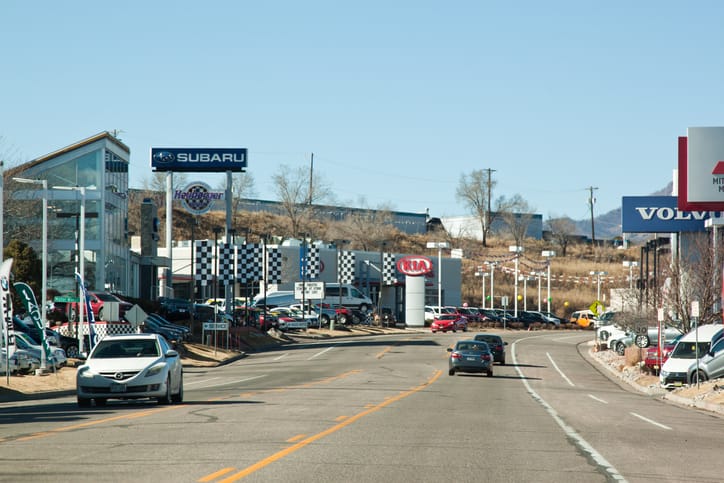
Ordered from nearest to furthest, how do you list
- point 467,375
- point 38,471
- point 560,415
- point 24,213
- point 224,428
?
1. point 38,471
2. point 224,428
3. point 560,415
4. point 467,375
5. point 24,213

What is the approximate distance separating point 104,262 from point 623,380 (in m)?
37.8

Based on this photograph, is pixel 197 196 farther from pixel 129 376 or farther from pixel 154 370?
pixel 129 376

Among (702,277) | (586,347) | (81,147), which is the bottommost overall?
(586,347)

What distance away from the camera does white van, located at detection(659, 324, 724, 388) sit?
33.6 meters

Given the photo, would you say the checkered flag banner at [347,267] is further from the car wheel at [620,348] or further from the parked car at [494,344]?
the parked car at [494,344]

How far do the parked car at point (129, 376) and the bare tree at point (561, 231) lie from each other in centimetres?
13100

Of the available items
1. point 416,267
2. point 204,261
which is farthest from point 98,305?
point 416,267

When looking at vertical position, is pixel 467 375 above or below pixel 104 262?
below

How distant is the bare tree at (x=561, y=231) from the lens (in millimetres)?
152212

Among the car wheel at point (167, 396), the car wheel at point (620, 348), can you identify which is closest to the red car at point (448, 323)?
the car wheel at point (620, 348)

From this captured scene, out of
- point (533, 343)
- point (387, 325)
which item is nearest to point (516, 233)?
point (387, 325)

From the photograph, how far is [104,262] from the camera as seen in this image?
66.4 meters

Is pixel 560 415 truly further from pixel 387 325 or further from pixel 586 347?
pixel 387 325

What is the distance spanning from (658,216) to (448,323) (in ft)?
70.3
